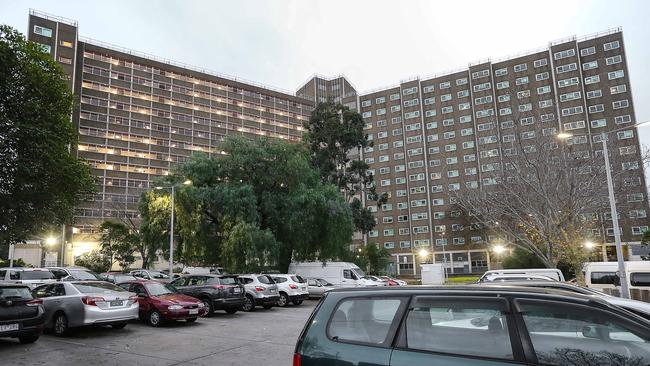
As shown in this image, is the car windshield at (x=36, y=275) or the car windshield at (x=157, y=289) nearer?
the car windshield at (x=157, y=289)

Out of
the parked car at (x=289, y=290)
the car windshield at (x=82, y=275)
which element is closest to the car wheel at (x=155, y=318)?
the parked car at (x=289, y=290)

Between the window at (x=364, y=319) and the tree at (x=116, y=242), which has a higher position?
the tree at (x=116, y=242)

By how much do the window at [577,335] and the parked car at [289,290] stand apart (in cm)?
1857

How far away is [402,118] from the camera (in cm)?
8862

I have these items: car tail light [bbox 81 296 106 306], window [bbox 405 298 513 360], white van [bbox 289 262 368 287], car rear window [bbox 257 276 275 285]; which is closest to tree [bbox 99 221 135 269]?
white van [bbox 289 262 368 287]

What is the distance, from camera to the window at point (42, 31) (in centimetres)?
7200

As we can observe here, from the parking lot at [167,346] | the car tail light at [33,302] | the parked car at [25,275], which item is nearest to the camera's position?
the parking lot at [167,346]

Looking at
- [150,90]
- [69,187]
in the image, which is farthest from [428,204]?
[69,187]

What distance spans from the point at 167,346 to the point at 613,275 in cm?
2054

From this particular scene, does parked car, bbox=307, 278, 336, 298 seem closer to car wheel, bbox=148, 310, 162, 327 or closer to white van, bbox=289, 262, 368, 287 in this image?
white van, bbox=289, 262, 368, 287

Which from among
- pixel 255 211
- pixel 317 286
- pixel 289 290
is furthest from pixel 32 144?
pixel 317 286

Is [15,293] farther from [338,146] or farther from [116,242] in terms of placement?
[116,242]

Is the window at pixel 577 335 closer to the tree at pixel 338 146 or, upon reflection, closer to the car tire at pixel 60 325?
the car tire at pixel 60 325

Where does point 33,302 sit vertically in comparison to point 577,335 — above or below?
below
